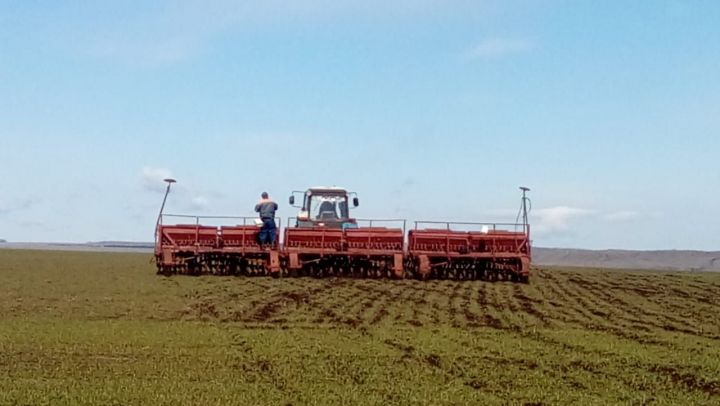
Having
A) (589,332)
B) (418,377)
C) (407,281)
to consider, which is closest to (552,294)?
(407,281)

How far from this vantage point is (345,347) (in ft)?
45.5

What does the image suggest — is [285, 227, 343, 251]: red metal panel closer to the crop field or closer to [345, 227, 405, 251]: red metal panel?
[345, 227, 405, 251]: red metal panel

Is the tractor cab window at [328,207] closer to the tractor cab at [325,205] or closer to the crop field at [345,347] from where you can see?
the tractor cab at [325,205]

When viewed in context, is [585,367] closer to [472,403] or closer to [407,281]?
[472,403]

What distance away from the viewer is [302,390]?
1060cm

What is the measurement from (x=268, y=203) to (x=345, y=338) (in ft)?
49.8

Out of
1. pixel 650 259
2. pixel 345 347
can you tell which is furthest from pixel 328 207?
pixel 650 259

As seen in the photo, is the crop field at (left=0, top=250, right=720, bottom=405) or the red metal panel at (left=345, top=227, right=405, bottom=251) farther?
the red metal panel at (left=345, top=227, right=405, bottom=251)

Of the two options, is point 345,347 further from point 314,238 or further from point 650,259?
point 650,259

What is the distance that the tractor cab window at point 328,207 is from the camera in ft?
109

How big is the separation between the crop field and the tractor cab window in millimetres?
9129

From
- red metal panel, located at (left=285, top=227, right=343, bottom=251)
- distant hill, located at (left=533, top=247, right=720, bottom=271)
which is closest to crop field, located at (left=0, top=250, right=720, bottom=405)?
red metal panel, located at (left=285, top=227, right=343, bottom=251)

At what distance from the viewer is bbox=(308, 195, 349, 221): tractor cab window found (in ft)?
109

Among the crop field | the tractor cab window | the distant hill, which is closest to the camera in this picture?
the crop field
